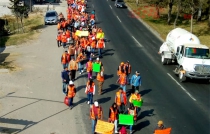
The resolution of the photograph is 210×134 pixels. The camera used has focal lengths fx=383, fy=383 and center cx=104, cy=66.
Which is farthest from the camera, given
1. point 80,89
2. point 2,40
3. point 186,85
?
point 2,40

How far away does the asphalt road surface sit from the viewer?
59.8 feet

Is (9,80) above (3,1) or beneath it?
beneath

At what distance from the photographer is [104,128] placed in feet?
48.5

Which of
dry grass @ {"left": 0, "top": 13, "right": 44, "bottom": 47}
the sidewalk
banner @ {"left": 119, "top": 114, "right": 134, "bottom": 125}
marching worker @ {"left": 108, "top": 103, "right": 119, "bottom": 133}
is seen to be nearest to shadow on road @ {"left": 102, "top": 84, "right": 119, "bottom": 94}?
the sidewalk

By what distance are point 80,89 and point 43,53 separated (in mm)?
9924

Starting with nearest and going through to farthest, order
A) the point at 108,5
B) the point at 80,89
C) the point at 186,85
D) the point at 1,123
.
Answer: the point at 1,123
the point at 80,89
the point at 186,85
the point at 108,5

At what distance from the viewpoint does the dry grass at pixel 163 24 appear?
42969 millimetres

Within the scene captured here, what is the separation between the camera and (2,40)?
132 ft

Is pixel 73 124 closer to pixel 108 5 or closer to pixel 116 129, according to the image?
pixel 116 129

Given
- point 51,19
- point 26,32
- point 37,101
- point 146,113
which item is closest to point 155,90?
point 146,113

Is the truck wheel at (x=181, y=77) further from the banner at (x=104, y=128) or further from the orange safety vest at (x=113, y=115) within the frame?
the banner at (x=104, y=128)

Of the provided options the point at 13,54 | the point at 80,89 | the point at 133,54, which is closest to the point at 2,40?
the point at 13,54

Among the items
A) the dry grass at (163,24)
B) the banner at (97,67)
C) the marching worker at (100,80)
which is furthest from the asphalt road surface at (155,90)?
the dry grass at (163,24)

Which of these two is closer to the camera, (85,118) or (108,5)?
(85,118)
